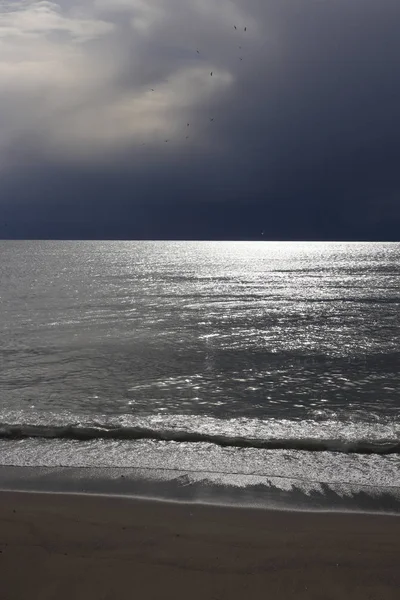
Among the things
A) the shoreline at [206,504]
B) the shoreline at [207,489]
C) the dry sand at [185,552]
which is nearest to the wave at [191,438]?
the shoreline at [207,489]

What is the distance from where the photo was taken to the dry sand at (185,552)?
502cm

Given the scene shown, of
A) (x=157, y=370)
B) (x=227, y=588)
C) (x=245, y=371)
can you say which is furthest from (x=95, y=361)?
(x=227, y=588)

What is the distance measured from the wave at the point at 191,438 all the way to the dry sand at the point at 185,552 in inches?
112

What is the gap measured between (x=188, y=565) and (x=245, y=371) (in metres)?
11.1

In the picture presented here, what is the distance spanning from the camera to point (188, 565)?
213 inches

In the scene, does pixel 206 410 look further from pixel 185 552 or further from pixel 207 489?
pixel 185 552

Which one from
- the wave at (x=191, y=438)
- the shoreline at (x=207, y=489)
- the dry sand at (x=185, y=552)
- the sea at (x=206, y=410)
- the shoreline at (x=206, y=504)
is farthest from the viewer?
the wave at (x=191, y=438)

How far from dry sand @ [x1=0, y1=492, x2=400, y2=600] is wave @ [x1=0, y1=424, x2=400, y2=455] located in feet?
9.34

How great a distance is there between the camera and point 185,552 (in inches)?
223

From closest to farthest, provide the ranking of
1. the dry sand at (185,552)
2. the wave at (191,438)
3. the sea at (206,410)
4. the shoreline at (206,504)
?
the dry sand at (185,552)
the shoreline at (206,504)
the sea at (206,410)
the wave at (191,438)

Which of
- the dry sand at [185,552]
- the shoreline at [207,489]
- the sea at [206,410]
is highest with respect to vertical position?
the dry sand at [185,552]

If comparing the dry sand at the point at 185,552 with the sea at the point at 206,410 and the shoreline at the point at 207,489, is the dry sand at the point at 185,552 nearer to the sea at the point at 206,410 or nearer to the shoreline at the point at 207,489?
the shoreline at the point at 207,489

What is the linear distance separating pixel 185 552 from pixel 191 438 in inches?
166

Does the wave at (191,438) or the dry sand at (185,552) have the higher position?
the dry sand at (185,552)
